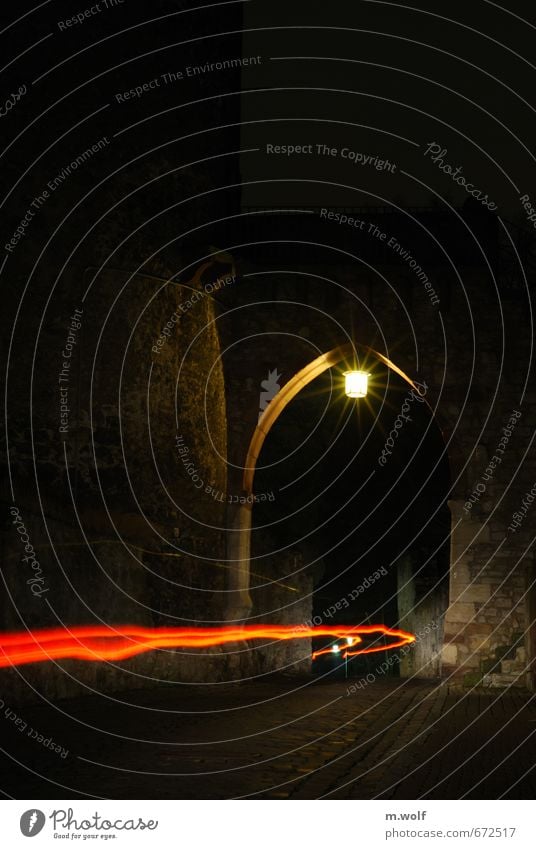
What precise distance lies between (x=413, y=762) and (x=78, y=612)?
5796 millimetres

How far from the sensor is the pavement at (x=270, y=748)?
6355 millimetres

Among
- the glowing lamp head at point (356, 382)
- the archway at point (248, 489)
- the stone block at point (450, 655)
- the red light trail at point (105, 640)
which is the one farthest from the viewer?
the archway at point (248, 489)

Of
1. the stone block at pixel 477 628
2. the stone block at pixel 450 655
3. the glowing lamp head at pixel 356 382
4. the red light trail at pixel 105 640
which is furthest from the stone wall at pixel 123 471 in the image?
the stone block at pixel 477 628

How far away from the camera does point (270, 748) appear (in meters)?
8.40

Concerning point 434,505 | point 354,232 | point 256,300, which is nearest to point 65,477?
point 256,300

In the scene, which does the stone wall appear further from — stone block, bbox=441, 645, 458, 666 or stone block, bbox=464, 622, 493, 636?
stone block, bbox=464, 622, 493, 636

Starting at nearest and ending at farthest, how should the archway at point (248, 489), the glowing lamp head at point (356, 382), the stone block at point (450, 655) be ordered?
the glowing lamp head at point (356, 382) → the stone block at point (450, 655) → the archway at point (248, 489)

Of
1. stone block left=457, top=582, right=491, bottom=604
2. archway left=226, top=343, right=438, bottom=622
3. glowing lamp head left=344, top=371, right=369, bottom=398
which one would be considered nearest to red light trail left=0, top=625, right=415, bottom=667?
archway left=226, top=343, right=438, bottom=622

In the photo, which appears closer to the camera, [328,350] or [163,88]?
[163,88]

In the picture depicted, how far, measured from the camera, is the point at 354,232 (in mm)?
17141

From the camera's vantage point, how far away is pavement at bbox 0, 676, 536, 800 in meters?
6.36

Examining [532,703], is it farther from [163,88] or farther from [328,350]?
[163,88]

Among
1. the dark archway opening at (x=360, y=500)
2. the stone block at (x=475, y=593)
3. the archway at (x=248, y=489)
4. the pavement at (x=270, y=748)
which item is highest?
the dark archway opening at (x=360, y=500)

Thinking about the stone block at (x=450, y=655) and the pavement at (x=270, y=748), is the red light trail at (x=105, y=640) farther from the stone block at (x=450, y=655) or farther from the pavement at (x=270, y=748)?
the stone block at (x=450, y=655)
